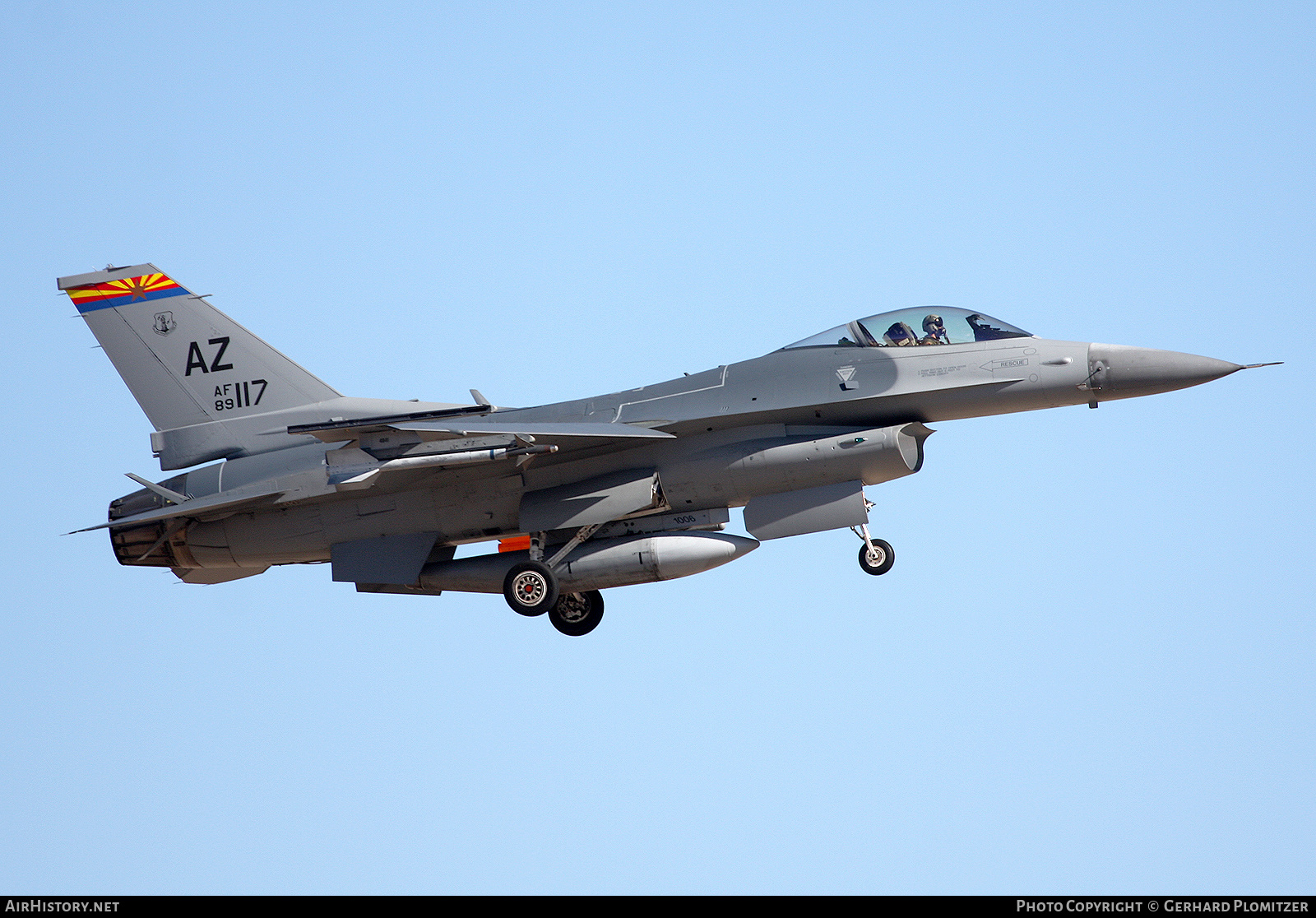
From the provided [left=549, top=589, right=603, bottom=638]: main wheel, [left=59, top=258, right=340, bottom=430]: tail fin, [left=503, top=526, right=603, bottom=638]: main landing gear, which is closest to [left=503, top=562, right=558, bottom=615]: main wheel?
[left=503, top=526, right=603, bottom=638]: main landing gear

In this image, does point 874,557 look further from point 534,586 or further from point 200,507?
point 200,507

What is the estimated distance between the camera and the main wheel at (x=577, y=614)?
17922 millimetres

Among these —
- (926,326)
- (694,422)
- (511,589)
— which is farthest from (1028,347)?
(511,589)

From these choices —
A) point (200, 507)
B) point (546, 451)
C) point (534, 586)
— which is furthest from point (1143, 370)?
point (200, 507)

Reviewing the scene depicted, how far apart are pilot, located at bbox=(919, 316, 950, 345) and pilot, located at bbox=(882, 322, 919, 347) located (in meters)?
0.11

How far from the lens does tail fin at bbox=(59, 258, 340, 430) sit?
59.0 ft

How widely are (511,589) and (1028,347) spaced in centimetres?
676

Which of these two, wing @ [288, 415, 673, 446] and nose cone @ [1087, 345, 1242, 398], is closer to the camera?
wing @ [288, 415, 673, 446]

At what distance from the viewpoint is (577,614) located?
17.9 m

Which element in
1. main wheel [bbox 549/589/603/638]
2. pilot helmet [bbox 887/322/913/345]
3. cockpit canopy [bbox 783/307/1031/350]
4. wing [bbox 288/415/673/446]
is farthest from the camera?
main wheel [bbox 549/589/603/638]

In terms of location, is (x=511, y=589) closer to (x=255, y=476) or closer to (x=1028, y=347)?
(x=255, y=476)

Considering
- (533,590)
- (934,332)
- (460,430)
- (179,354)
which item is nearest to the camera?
(460,430)

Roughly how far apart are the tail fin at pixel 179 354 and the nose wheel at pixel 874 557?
716cm

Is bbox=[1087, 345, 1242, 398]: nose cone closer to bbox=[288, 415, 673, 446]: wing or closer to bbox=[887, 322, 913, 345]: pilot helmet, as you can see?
bbox=[887, 322, 913, 345]: pilot helmet
